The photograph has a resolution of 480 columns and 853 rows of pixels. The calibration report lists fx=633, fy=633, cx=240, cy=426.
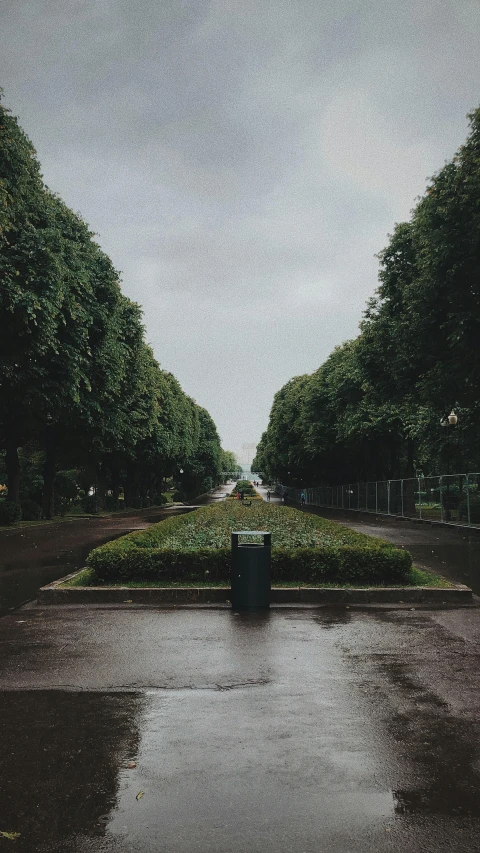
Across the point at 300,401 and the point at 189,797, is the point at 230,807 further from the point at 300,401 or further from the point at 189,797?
the point at 300,401

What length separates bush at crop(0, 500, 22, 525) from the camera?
26953 mm

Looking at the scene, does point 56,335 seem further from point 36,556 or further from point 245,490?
point 245,490

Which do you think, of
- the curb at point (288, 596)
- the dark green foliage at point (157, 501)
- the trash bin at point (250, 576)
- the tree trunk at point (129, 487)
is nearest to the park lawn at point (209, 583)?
the curb at point (288, 596)

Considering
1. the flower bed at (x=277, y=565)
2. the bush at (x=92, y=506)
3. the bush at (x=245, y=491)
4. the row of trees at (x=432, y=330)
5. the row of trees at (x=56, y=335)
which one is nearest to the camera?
the flower bed at (x=277, y=565)

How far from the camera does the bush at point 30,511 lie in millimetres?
31781

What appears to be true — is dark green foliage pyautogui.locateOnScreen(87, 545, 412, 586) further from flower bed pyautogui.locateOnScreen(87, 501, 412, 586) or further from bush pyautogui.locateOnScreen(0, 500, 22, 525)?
bush pyautogui.locateOnScreen(0, 500, 22, 525)

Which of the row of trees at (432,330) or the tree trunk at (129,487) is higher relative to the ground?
the row of trees at (432,330)

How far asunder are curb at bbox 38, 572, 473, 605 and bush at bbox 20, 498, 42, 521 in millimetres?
23167

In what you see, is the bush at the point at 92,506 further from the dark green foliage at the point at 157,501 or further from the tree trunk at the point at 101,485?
the dark green foliage at the point at 157,501

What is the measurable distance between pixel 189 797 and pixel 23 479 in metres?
46.2

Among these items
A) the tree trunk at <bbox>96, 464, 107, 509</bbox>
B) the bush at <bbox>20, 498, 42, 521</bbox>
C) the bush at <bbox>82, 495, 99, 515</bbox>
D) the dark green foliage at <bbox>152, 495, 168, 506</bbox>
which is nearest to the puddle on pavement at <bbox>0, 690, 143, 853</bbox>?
the bush at <bbox>20, 498, 42, 521</bbox>

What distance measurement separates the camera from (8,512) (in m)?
27.1

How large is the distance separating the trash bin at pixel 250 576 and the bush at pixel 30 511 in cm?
2492

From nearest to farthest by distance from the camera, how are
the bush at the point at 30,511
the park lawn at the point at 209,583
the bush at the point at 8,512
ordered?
1. the park lawn at the point at 209,583
2. the bush at the point at 8,512
3. the bush at the point at 30,511
